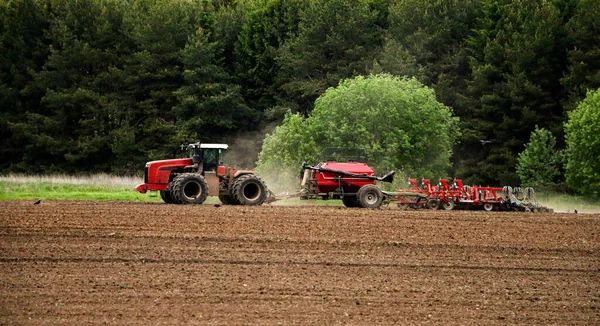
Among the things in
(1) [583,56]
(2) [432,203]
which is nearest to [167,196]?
(2) [432,203]

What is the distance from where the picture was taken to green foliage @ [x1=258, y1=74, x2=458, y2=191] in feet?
Result: 169

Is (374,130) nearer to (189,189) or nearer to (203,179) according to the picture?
(189,189)

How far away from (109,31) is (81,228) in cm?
4997

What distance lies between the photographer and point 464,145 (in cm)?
6662

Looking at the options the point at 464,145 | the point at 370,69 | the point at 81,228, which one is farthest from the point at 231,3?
the point at 81,228

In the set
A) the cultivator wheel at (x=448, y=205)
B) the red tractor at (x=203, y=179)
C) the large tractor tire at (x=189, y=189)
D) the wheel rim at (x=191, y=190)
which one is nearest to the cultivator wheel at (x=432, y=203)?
the cultivator wheel at (x=448, y=205)

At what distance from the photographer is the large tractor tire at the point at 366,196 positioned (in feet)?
108

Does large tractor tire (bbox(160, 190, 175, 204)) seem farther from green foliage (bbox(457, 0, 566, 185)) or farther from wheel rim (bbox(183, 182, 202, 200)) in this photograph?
green foliage (bbox(457, 0, 566, 185))

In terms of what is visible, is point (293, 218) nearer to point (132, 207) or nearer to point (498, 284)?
point (132, 207)

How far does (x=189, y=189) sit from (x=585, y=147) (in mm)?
28034

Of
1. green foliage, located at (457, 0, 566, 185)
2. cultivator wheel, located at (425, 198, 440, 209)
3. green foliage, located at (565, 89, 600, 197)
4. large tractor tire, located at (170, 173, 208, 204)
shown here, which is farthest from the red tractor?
green foliage, located at (457, 0, 566, 185)

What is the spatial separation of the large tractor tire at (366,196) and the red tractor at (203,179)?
10.4ft

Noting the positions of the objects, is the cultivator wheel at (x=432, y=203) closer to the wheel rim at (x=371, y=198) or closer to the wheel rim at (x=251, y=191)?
the wheel rim at (x=371, y=198)

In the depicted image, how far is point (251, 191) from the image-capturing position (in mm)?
32281
